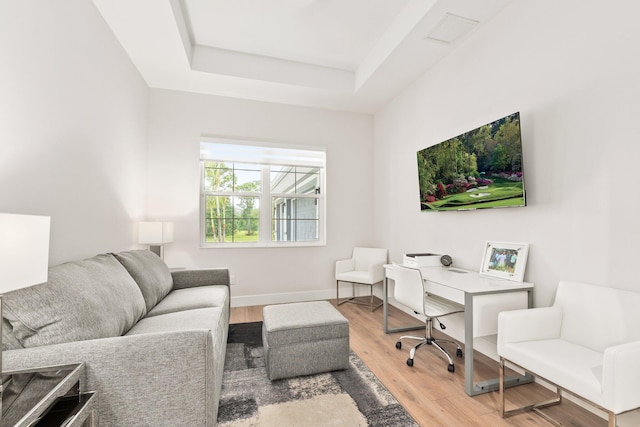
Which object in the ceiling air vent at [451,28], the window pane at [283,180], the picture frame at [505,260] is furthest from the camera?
the window pane at [283,180]

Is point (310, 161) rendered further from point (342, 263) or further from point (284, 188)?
point (342, 263)

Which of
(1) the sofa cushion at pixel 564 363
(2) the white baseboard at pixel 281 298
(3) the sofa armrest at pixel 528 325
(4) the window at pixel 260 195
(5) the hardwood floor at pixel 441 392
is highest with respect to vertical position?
(4) the window at pixel 260 195

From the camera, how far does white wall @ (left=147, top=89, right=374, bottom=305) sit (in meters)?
3.95

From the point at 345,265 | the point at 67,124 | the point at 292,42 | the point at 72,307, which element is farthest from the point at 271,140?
the point at 72,307

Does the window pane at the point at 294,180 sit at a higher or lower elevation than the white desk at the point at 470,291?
higher

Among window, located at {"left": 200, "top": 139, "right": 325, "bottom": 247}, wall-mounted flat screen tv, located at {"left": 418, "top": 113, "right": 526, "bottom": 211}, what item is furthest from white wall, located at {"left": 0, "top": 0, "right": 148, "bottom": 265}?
wall-mounted flat screen tv, located at {"left": 418, "top": 113, "right": 526, "bottom": 211}

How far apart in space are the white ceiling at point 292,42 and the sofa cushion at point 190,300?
238 cm

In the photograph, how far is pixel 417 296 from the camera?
254 cm

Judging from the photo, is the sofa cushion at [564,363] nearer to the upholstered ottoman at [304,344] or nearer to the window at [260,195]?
the upholstered ottoman at [304,344]

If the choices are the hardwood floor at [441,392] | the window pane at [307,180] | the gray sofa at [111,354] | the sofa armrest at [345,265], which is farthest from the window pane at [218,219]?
the gray sofa at [111,354]

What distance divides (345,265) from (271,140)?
2.08m

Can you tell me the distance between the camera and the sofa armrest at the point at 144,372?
3.91 ft

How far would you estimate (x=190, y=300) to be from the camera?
2.52 meters

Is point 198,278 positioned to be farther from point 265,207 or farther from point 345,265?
point 345,265
